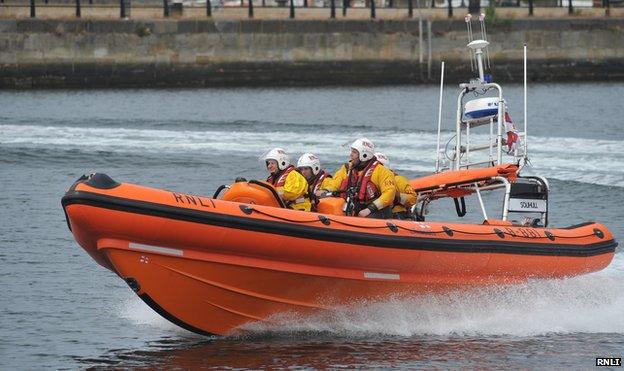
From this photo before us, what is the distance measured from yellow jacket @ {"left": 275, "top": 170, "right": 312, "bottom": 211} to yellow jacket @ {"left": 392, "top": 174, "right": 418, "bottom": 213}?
87 cm

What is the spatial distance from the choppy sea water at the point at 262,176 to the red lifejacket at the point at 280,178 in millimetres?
1065

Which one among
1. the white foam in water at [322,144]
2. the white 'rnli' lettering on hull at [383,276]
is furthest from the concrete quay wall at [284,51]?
the white 'rnli' lettering on hull at [383,276]

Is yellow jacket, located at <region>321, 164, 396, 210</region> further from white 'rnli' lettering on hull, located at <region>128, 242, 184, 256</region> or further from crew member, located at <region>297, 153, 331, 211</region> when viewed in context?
white 'rnli' lettering on hull, located at <region>128, 242, 184, 256</region>

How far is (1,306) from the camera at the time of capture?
418 inches

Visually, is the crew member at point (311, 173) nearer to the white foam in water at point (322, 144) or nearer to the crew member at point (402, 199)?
the crew member at point (402, 199)

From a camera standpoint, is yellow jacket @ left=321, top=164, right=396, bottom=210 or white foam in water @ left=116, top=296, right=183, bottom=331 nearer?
yellow jacket @ left=321, top=164, right=396, bottom=210

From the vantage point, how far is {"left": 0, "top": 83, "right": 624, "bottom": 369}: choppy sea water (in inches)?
367

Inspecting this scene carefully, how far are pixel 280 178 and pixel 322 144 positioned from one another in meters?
12.1

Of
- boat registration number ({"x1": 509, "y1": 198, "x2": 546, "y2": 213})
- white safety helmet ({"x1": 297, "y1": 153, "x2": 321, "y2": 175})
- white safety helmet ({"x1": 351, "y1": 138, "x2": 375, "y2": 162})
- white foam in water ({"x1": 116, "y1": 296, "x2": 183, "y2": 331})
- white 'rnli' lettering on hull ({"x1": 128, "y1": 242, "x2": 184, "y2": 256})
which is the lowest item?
white foam in water ({"x1": 116, "y1": 296, "x2": 183, "y2": 331})

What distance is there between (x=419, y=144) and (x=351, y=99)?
10743 mm

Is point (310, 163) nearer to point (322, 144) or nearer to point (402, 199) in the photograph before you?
point (402, 199)

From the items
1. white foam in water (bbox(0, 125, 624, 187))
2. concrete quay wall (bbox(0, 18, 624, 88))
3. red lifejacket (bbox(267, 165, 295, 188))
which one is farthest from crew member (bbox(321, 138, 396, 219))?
concrete quay wall (bbox(0, 18, 624, 88))

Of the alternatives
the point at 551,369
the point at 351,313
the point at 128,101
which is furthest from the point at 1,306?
the point at 128,101

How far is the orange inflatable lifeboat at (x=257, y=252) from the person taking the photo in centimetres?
857
